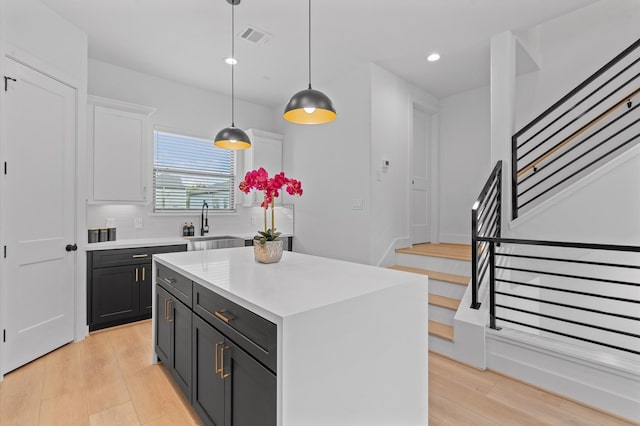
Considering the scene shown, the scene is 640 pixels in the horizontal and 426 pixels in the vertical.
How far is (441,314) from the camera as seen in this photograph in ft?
10.0

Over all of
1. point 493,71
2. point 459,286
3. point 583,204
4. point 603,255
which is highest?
point 493,71

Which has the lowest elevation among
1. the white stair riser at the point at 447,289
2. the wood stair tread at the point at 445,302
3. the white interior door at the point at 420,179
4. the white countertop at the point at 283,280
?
the wood stair tread at the point at 445,302

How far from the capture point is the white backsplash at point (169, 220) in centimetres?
368

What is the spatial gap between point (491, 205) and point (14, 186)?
14.0 feet

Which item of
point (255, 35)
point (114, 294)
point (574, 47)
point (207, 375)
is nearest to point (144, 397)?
point (207, 375)

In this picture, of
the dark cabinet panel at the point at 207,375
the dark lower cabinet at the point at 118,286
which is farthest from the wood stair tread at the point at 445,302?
the dark lower cabinet at the point at 118,286

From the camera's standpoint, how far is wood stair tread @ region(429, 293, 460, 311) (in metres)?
3.00

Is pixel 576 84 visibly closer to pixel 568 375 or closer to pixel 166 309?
pixel 568 375

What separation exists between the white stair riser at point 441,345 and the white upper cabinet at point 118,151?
141 inches

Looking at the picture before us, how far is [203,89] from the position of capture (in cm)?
457

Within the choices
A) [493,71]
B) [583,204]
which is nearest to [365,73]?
[493,71]

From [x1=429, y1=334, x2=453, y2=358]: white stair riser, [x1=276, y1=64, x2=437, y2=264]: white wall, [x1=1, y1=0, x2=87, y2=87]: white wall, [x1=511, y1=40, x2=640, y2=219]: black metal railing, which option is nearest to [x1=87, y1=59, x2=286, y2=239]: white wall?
[x1=1, y1=0, x2=87, y2=87]: white wall

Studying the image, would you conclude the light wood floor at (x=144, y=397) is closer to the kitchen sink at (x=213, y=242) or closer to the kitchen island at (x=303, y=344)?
the kitchen island at (x=303, y=344)

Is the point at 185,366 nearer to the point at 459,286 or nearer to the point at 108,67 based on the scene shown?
the point at 459,286
